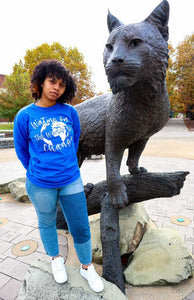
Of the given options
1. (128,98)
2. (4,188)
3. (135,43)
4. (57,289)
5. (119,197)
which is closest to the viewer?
(135,43)

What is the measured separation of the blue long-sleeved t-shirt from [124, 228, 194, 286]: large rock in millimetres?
1396

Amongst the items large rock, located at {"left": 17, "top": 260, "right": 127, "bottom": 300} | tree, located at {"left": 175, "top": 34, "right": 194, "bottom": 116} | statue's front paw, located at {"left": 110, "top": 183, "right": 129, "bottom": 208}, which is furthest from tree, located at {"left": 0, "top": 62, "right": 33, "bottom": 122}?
large rock, located at {"left": 17, "top": 260, "right": 127, "bottom": 300}

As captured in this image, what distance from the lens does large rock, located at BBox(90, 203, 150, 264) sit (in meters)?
2.52

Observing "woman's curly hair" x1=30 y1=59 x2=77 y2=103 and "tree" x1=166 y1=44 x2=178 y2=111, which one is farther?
"tree" x1=166 y1=44 x2=178 y2=111

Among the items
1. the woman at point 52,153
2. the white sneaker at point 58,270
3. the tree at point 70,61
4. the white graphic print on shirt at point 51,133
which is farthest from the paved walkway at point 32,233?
the tree at point 70,61

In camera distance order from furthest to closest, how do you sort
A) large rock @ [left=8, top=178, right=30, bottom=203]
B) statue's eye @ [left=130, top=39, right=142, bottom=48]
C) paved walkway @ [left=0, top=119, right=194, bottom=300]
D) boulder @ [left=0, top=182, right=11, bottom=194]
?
boulder @ [left=0, top=182, right=11, bottom=194]
large rock @ [left=8, top=178, right=30, bottom=203]
paved walkway @ [left=0, top=119, right=194, bottom=300]
statue's eye @ [left=130, top=39, right=142, bottom=48]

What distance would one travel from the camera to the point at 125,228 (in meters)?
2.63

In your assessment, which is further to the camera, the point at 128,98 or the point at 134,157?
the point at 134,157

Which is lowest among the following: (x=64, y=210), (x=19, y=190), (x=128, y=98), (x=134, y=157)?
(x=19, y=190)

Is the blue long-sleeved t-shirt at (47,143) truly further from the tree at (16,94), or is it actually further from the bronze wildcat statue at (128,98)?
the tree at (16,94)

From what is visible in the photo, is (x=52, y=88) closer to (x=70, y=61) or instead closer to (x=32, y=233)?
(x=32, y=233)

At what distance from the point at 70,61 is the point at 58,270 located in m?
21.9

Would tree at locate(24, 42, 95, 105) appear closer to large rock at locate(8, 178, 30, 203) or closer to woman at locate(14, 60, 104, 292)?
large rock at locate(8, 178, 30, 203)

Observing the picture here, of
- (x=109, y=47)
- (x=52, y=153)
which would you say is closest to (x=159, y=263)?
Result: (x=52, y=153)
